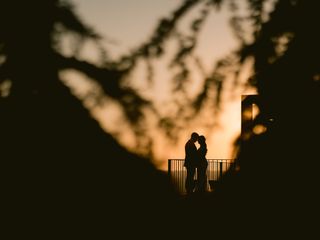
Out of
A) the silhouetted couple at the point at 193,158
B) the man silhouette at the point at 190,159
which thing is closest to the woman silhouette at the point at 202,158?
the silhouetted couple at the point at 193,158

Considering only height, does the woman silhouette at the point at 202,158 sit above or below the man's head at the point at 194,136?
below

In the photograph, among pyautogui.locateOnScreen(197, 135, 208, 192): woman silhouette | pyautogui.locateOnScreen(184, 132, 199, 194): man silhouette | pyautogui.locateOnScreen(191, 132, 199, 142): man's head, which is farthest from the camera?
pyautogui.locateOnScreen(197, 135, 208, 192): woman silhouette

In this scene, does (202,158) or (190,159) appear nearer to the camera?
(190,159)

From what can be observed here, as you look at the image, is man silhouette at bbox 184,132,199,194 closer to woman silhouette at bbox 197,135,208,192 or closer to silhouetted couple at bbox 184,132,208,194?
silhouetted couple at bbox 184,132,208,194

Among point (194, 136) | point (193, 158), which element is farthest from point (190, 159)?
point (194, 136)

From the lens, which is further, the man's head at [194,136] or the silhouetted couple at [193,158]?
the silhouetted couple at [193,158]

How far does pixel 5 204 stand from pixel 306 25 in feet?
16.9

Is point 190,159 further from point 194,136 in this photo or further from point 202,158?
point 194,136

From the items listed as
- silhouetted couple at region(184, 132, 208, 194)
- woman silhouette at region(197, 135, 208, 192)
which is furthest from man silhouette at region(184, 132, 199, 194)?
woman silhouette at region(197, 135, 208, 192)

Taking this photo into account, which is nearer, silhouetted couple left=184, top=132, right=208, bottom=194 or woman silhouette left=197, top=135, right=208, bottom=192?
silhouetted couple left=184, top=132, right=208, bottom=194

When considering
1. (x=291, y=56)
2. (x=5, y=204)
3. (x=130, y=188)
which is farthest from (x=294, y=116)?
(x=5, y=204)

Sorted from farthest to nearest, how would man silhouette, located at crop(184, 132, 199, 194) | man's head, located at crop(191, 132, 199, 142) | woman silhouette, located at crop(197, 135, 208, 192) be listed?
woman silhouette, located at crop(197, 135, 208, 192) < man silhouette, located at crop(184, 132, 199, 194) < man's head, located at crop(191, 132, 199, 142)

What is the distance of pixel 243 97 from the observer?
7.52 m

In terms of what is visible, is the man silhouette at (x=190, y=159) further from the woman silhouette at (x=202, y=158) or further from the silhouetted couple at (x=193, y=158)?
the woman silhouette at (x=202, y=158)
